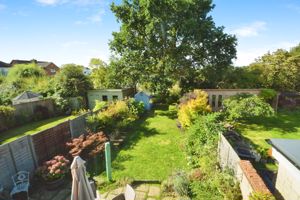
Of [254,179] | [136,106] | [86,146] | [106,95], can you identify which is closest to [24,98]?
[106,95]

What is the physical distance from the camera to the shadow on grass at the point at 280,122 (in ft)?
40.4

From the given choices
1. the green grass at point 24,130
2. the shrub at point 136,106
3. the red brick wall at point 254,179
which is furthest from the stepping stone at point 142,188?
the green grass at point 24,130

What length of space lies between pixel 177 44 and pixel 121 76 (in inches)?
261

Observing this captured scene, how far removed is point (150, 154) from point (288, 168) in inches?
244

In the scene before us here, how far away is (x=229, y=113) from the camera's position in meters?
12.7

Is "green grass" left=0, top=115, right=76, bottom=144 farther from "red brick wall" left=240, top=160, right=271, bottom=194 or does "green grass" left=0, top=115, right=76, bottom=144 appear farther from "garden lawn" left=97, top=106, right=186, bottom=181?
"red brick wall" left=240, top=160, right=271, bottom=194

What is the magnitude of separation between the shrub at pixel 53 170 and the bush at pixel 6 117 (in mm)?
10107

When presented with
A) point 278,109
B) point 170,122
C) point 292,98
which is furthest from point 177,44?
point 292,98

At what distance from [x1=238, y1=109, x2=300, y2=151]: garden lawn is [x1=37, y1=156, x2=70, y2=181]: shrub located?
8.80 meters

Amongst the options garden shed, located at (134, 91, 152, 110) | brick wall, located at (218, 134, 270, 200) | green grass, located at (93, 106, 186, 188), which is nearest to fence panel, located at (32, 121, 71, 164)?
green grass, located at (93, 106, 186, 188)

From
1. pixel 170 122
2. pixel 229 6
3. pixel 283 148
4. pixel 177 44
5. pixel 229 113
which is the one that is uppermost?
pixel 229 6

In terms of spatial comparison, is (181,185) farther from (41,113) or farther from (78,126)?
(41,113)

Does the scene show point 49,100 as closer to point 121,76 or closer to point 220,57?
point 121,76

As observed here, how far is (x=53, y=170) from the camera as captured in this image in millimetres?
6641
